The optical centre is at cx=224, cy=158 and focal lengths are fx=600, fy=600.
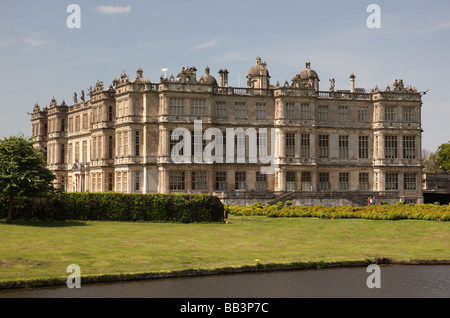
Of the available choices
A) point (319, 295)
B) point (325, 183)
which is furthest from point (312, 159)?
point (319, 295)

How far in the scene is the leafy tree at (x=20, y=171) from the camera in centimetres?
3562

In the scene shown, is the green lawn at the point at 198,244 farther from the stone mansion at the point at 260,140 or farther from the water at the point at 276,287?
the stone mansion at the point at 260,140

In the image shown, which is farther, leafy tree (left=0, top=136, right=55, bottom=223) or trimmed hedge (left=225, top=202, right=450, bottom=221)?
trimmed hedge (left=225, top=202, right=450, bottom=221)

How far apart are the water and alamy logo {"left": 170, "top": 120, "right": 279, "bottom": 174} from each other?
3751 centimetres

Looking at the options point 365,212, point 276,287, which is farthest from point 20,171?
point 365,212

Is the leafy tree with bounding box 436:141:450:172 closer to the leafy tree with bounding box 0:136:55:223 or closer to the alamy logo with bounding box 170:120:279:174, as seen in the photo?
the alamy logo with bounding box 170:120:279:174

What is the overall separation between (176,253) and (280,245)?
5598mm

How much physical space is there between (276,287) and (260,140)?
4307cm

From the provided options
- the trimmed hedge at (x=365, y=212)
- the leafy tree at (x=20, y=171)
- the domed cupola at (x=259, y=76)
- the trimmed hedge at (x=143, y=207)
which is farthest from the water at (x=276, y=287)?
the domed cupola at (x=259, y=76)

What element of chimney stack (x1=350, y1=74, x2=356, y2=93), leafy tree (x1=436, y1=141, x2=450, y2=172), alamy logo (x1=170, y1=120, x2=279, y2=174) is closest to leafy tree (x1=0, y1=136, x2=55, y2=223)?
alamy logo (x1=170, y1=120, x2=279, y2=174)

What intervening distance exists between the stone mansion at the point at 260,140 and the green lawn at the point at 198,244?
2176 cm

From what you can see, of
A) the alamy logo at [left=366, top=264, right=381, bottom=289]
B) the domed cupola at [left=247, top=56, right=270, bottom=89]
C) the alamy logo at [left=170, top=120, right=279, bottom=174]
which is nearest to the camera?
the alamy logo at [left=366, top=264, right=381, bottom=289]

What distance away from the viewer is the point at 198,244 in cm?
2789

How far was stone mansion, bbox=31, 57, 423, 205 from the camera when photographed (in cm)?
5925
